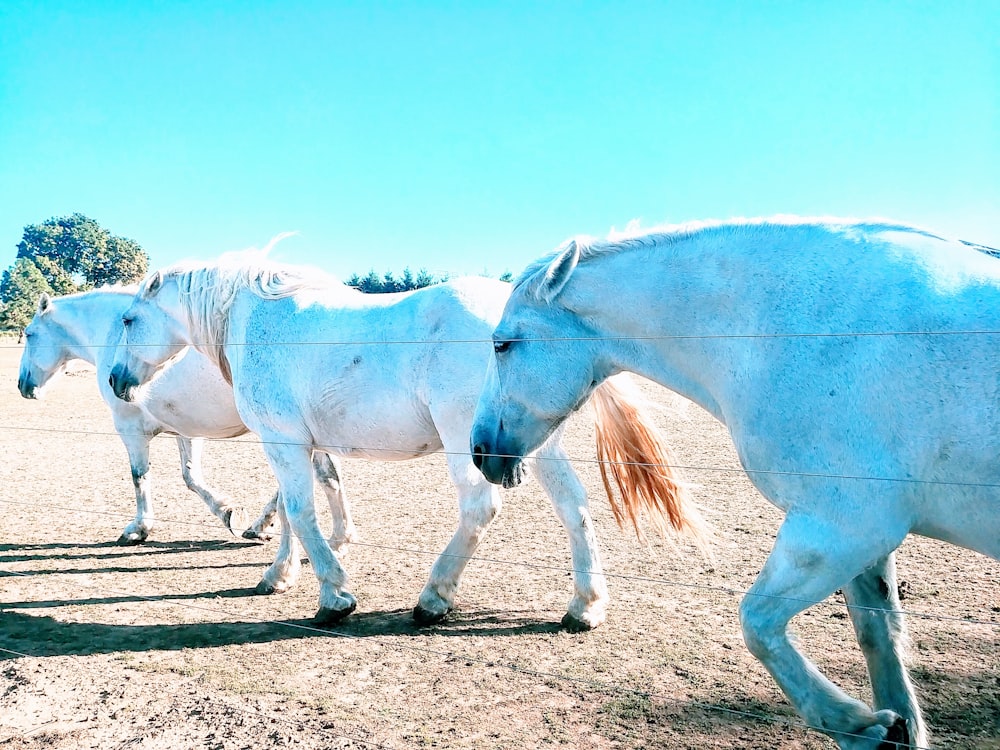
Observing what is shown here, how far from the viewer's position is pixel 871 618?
2477 mm

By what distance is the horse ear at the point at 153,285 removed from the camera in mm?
4941

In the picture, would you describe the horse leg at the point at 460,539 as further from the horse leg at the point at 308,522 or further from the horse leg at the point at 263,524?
the horse leg at the point at 263,524

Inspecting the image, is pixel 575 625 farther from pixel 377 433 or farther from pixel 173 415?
pixel 173 415

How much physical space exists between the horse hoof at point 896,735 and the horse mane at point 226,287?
12.3 feet

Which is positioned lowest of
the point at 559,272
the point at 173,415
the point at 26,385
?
the point at 26,385

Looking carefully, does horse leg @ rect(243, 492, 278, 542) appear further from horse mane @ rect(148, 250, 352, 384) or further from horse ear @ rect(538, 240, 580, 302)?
horse ear @ rect(538, 240, 580, 302)

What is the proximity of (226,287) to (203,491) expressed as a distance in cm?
218

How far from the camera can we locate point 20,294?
163 ft

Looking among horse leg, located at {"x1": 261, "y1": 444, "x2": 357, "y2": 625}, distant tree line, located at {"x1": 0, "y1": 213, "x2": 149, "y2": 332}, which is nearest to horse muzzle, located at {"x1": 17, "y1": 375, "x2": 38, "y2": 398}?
horse leg, located at {"x1": 261, "y1": 444, "x2": 357, "y2": 625}

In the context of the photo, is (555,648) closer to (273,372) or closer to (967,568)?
(273,372)

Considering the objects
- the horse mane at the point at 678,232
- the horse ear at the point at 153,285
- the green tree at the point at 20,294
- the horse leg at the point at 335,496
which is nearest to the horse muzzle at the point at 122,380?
the horse ear at the point at 153,285

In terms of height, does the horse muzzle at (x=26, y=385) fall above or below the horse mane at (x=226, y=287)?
below

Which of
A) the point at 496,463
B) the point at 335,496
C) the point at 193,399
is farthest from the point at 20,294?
the point at 496,463

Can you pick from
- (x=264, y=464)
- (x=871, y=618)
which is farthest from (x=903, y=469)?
(x=264, y=464)
